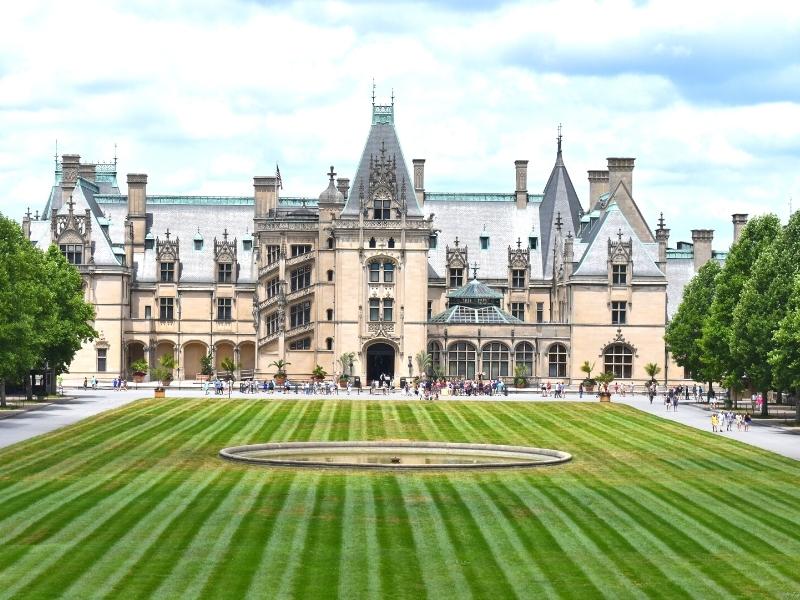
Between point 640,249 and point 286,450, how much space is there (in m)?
69.2

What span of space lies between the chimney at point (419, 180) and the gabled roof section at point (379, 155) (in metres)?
12.3

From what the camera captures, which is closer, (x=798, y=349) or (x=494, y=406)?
(x=798, y=349)

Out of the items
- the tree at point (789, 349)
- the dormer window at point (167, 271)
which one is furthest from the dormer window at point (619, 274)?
the tree at point (789, 349)

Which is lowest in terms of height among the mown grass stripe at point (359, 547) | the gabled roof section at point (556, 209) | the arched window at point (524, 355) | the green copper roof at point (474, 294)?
the mown grass stripe at point (359, 547)

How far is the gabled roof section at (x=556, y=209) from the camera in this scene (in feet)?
448

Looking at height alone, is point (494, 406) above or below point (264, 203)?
below

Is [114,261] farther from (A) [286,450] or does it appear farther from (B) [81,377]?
(A) [286,450]

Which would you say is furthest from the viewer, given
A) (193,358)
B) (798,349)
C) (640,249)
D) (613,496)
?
(193,358)

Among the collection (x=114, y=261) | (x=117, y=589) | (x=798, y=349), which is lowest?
(x=117, y=589)

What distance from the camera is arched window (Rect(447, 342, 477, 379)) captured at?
124 meters

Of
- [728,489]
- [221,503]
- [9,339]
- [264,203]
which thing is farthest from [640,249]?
[221,503]

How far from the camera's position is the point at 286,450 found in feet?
211

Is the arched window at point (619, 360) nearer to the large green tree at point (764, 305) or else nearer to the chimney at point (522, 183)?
the chimney at point (522, 183)

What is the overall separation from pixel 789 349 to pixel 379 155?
56.3 metres
